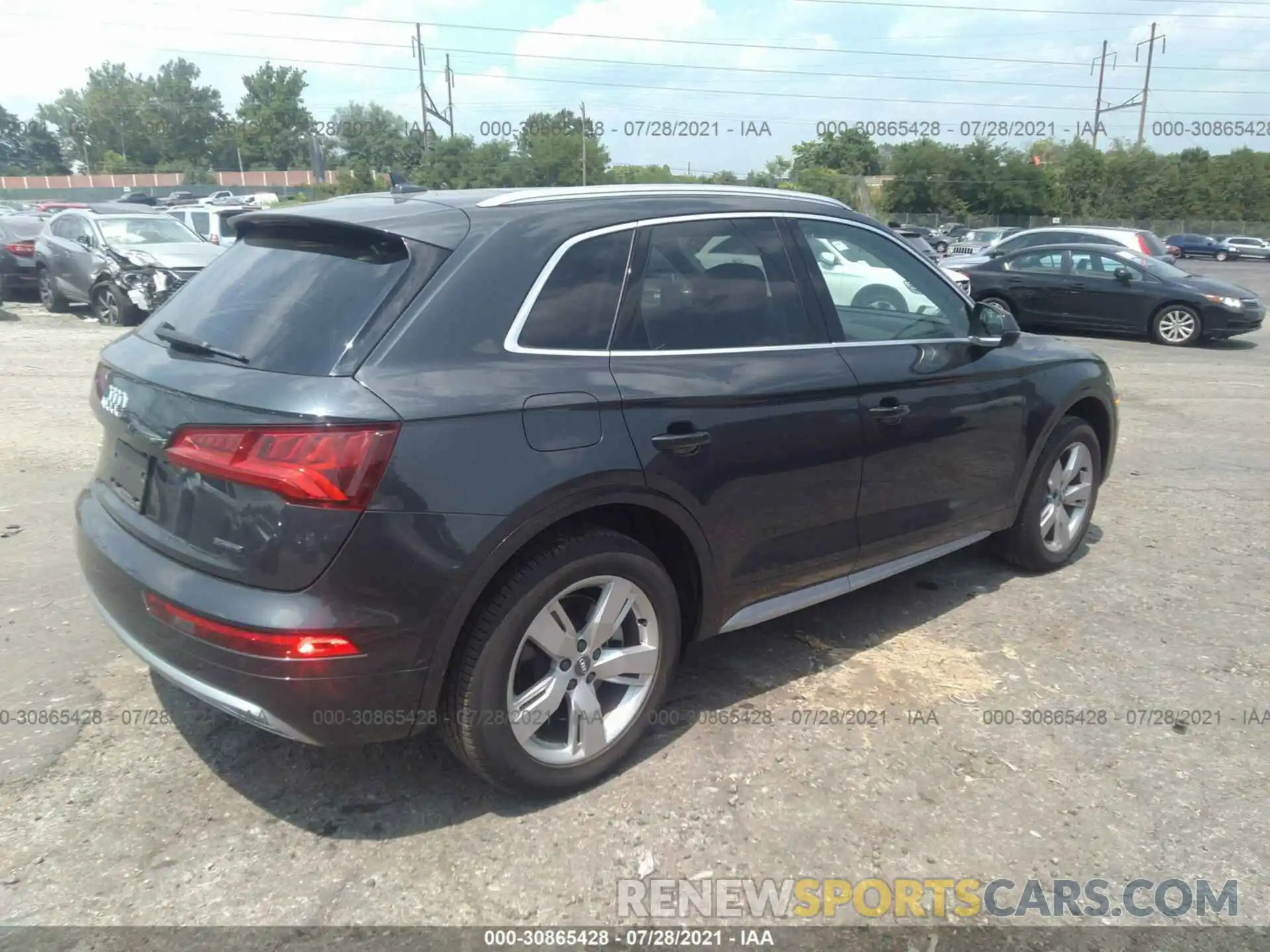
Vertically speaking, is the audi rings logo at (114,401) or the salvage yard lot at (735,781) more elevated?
the audi rings logo at (114,401)

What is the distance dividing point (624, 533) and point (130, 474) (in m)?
1.54

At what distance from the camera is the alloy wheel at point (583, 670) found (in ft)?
9.60

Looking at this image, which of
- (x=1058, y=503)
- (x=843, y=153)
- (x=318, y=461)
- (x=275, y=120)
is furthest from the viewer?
(x=275, y=120)

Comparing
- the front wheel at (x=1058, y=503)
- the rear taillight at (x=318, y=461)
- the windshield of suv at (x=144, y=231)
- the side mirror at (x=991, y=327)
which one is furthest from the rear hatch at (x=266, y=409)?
the windshield of suv at (x=144, y=231)

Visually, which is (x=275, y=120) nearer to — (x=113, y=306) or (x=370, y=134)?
(x=370, y=134)

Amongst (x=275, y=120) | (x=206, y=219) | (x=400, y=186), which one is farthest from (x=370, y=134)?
(x=400, y=186)

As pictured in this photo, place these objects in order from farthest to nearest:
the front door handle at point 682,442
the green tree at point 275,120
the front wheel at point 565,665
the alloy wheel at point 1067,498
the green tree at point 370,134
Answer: the green tree at point 275,120
the green tree at point 370,134
the alloy wheel at point 1067,498
the front door handle at point 682,442
the front wheel at point 565,665

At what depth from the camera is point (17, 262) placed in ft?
53.5

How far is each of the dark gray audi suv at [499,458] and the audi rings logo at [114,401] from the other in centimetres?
2

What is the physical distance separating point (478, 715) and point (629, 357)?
1184 mm

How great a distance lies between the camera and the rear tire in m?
15.1

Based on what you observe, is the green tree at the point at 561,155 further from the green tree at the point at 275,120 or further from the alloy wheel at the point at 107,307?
the green tree at the point at 275,120

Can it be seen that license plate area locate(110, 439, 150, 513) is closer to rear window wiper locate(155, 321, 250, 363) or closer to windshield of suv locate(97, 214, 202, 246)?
rear window wiper locate(155, 321, 250, 363)

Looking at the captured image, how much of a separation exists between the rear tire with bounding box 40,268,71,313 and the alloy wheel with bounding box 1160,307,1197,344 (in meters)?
16.7
